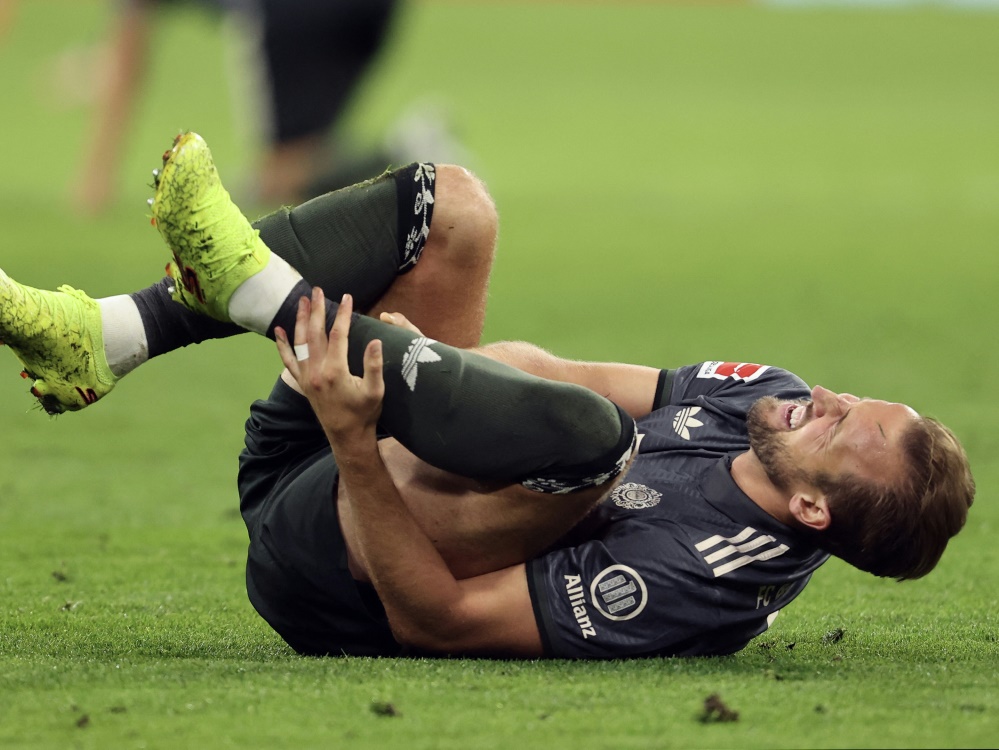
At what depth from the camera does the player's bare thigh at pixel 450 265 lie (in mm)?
2854

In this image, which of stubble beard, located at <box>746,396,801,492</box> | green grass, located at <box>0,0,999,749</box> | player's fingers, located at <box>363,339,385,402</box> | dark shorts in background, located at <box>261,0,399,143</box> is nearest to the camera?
green grass, located at <box>0,0,999,749</box>

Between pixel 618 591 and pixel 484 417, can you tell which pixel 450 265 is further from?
pixel 618 591

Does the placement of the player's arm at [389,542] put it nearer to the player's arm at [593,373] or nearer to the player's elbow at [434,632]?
the player's elbow at [434,632]

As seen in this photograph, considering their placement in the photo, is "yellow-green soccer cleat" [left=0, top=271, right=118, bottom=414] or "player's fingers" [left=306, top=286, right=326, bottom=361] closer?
"player's fingers" [left=306, top=286, right=326, bottom=361]

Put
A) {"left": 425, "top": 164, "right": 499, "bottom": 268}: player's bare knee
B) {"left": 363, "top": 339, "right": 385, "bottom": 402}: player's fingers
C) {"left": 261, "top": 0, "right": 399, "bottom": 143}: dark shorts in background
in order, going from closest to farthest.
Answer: {"left": 363, "top": 339, "right": 385, "bottom": 402}: player's fingers < {"left": 425, "top": 164, "right": 499, "bottom": 268}: player's bare knee < {"left": 261, "top": 0, "right": 399, "bottom": 143}: dark shorts in background

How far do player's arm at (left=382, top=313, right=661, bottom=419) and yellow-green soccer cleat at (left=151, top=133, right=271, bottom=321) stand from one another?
1.73 ft

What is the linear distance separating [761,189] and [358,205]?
35.4 ft

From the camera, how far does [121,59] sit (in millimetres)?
10891

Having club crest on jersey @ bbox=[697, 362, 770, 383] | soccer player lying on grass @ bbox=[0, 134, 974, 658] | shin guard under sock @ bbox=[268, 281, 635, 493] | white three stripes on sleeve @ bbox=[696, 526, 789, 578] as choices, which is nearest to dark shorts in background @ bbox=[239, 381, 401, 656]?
soccer player lying on grass @ bbox=[0, 134, 974, 658]

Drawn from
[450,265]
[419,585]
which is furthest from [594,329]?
[419,585]

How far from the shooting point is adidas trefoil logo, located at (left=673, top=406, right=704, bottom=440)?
9.87 feet

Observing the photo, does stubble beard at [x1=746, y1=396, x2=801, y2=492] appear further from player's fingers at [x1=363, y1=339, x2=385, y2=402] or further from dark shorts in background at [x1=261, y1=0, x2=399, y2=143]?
dark shorts in background at [x1=261, y1=0, x2=399, y2=143]

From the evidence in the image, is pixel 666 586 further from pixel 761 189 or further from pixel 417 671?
pixel 761 189

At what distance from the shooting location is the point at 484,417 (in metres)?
2.52
